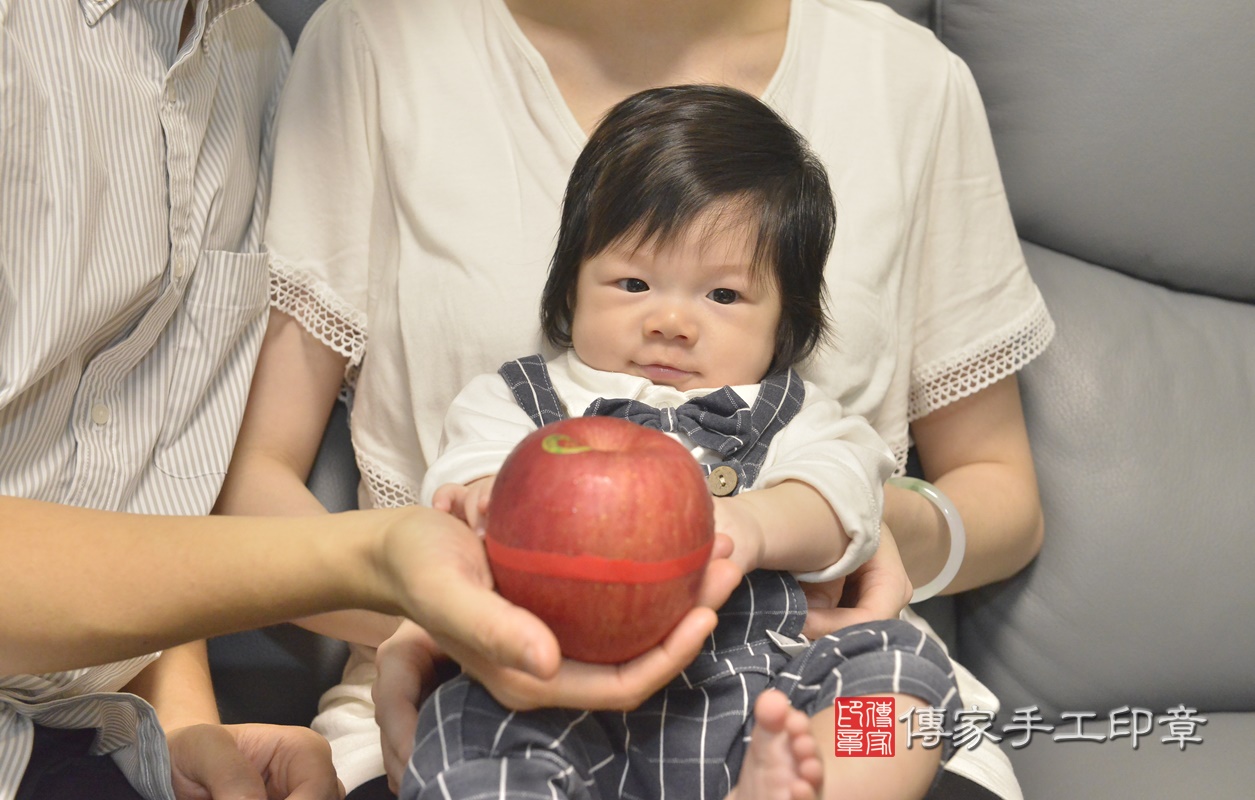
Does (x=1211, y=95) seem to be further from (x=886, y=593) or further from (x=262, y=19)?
(x=262, y=19)

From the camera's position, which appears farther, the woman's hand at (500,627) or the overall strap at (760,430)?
the overall strap at (760,430)

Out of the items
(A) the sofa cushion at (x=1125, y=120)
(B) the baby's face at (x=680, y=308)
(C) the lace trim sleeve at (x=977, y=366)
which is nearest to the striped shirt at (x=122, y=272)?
(B) the baby's face at (x=680, y=308)

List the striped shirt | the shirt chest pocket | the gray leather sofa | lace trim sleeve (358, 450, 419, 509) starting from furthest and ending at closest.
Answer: the gray leather sofa
lace trim sleeve (358, 450, 419, 509)
the shirt chest pocket
the striped shirt

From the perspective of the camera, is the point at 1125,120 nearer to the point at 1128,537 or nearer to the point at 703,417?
the point at 1128,537

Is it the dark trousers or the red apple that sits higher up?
the red apple

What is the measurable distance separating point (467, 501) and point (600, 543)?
0.63 feet

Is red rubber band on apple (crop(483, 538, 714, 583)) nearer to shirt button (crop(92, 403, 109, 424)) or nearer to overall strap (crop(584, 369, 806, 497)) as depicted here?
overall strap (crop(584, 369, 806, 497))

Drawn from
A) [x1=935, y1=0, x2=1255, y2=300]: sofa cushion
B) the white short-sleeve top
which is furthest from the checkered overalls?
[x1=935, y1=0, x2=1255, y2=300]: sofa cushion

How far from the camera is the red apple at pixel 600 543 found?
0.78m

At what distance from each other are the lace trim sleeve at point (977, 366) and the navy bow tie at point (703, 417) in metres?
0.40

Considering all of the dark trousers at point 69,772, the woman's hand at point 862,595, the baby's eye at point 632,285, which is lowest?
the dark trousers at point 69,772

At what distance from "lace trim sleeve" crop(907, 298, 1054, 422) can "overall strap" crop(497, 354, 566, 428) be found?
0.52 m

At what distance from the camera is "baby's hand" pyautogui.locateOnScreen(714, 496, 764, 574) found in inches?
35.4

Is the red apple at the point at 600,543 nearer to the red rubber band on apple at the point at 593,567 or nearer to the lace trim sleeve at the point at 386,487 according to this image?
the red rubber band on apple at the point at 593,567
